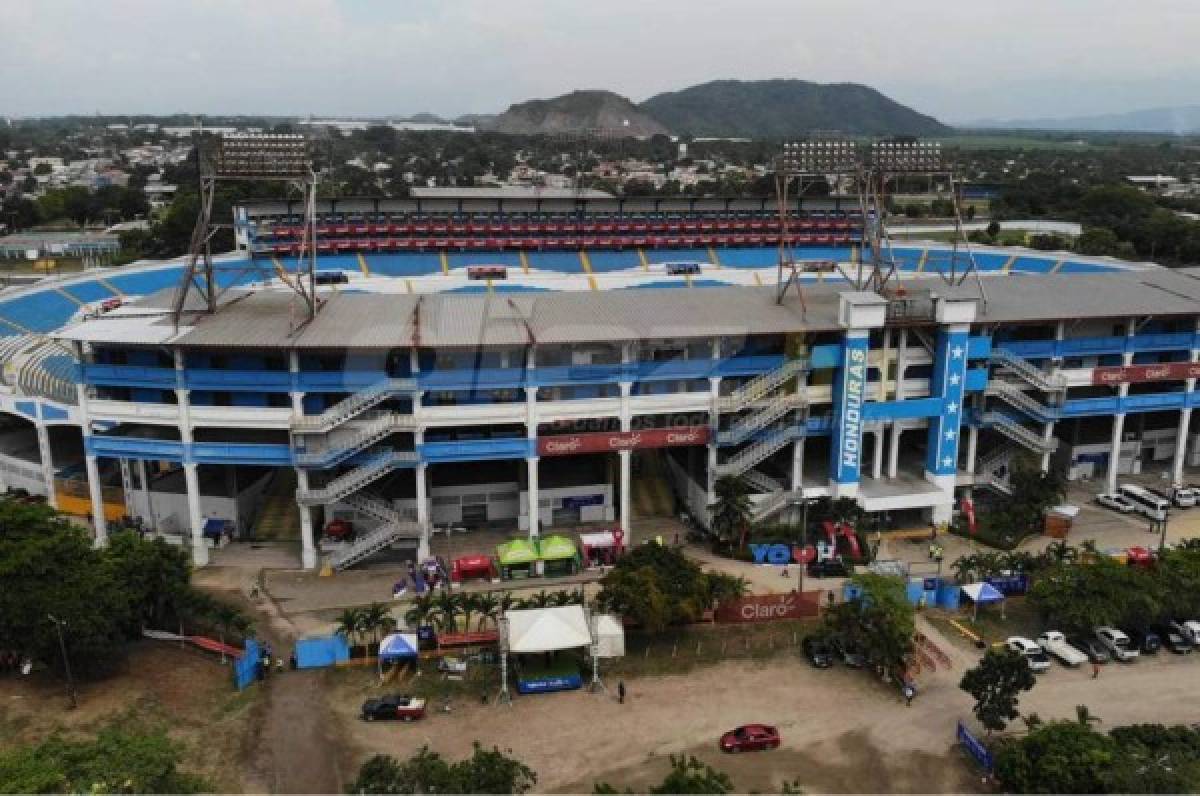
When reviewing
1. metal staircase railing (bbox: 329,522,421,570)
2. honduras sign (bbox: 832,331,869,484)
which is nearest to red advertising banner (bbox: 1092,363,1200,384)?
honduras sign (bbox: 832,331,869,484)

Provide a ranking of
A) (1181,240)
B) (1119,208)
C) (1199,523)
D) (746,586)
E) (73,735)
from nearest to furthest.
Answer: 1. (73,735)
2. (746,586)
3. (1199,523)
4. (1181,240)
5. (1119,208)

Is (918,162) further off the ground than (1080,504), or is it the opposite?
(918,162)

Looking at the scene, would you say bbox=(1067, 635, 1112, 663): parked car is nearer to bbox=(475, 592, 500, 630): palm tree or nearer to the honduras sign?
the honduras sign

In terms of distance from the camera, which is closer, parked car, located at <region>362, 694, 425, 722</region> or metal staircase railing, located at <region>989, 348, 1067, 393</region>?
parked car, located at <region>362, 694, 425, 722</region>

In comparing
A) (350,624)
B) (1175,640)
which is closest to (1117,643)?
(1175,640)

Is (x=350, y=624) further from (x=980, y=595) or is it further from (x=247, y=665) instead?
(x=980, y=595)

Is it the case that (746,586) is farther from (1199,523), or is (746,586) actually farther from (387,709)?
(1199,523)

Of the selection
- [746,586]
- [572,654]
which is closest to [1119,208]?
[746,586]
